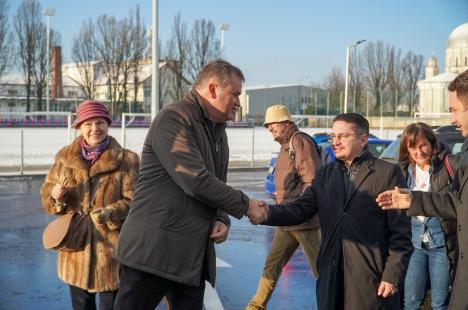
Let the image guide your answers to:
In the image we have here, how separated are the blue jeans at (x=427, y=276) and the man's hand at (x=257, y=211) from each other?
71.0 inches

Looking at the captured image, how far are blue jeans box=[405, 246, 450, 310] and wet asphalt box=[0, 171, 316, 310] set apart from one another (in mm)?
1377

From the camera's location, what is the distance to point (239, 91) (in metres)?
3.84

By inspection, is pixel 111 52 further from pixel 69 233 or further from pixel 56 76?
pixel 69 233

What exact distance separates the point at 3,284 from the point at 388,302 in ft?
15.4

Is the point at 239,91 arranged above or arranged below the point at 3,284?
above

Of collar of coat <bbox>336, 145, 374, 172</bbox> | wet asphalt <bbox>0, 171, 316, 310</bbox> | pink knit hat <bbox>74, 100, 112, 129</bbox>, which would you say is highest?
pink knit hat <bbox>74, 100, 112, 129</bbox>

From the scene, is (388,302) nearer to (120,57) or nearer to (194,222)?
(194,222)

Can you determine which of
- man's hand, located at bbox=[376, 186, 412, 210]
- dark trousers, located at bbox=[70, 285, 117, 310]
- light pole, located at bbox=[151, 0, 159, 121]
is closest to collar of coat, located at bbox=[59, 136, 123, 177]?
dark trousers, located at bbox=[70, 285, 117, 310]

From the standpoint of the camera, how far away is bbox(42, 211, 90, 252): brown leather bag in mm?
4547

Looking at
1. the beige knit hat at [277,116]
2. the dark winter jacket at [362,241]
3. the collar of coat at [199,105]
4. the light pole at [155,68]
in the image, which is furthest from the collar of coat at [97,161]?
the light pole at [155,68]

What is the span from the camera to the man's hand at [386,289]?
4.05 metres

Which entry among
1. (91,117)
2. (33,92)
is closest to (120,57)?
(33,92)

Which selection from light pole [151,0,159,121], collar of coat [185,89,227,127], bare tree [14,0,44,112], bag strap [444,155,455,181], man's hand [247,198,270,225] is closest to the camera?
collar of coat [185,89,227,127]

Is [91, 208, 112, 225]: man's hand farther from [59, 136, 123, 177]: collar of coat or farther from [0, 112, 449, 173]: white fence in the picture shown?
[0, 112, 449, 173]: white fence
